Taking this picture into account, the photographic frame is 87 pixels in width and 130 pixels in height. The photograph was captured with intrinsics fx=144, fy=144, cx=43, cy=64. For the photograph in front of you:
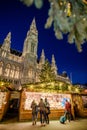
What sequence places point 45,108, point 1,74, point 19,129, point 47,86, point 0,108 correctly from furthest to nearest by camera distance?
point 1,74 → point 47,86 → point 0,108 → point 45,108 → point 19,129

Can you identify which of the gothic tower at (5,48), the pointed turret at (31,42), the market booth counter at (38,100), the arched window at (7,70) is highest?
the pointed turret at (31,42)

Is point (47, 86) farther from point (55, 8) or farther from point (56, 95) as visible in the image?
point (55, 8)

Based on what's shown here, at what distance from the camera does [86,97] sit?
16047 mm

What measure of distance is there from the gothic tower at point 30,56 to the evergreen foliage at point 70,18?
56290 mm

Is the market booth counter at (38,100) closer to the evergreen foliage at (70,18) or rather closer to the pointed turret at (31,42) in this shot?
the evergreen foliage at (70,18)

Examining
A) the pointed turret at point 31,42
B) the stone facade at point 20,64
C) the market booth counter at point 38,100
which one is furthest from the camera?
the pointed turret at point 31,42

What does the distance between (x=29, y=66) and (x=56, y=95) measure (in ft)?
164

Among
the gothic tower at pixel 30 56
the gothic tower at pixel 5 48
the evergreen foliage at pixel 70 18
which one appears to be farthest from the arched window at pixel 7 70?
the evergreen foliage at pixel 70 18

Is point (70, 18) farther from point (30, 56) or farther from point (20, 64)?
point (30, 56)

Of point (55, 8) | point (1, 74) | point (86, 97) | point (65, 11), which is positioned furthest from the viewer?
point (1, 74)

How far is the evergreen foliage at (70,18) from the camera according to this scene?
3188mm

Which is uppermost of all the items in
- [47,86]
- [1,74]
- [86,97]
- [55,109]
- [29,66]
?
[29,66]

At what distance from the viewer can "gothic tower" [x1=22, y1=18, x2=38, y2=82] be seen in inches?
2413

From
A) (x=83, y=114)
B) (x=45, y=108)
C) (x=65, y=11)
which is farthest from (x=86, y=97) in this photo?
(x=65, y=11)
